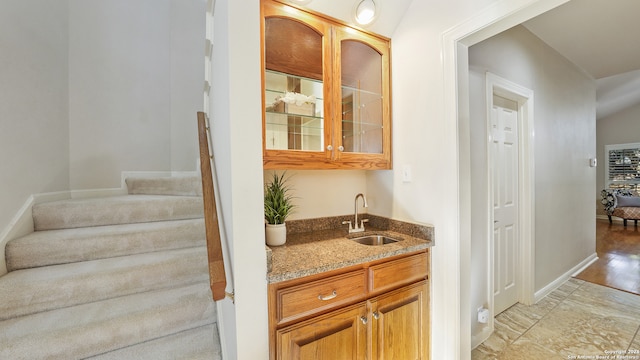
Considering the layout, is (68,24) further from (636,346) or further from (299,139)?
(636,346)

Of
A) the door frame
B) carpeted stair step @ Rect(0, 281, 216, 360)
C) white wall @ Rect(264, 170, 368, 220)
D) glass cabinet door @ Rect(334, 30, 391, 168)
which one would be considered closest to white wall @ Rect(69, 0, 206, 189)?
carpeted stair step @ Rect(0, 281, 216, 360)

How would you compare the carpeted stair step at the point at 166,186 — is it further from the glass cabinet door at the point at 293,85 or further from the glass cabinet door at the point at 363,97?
the glass cabinet door at the point at 363,97

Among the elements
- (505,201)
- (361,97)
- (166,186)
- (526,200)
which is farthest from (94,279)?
(526,200)

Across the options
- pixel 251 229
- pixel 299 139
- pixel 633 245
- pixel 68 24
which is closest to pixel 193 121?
pixel 68 24

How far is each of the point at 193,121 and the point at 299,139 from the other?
219cm

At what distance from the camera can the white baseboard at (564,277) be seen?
2630 mm

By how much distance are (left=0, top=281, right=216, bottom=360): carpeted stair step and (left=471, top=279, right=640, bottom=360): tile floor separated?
2046 mm

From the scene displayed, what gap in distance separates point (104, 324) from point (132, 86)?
2597mm

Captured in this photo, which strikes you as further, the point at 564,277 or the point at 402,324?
the point at 564,277

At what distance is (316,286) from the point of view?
119 cm

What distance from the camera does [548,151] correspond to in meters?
Result: 2.76

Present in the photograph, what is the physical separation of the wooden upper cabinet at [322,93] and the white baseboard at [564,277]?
7.98 ft

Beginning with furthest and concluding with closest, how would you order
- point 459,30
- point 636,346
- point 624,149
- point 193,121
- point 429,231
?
point 624,149 < point 193,121 < point 636,346 < point 429,231 < point 459,30

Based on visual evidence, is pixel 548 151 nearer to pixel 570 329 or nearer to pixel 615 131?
pixel 570 329
